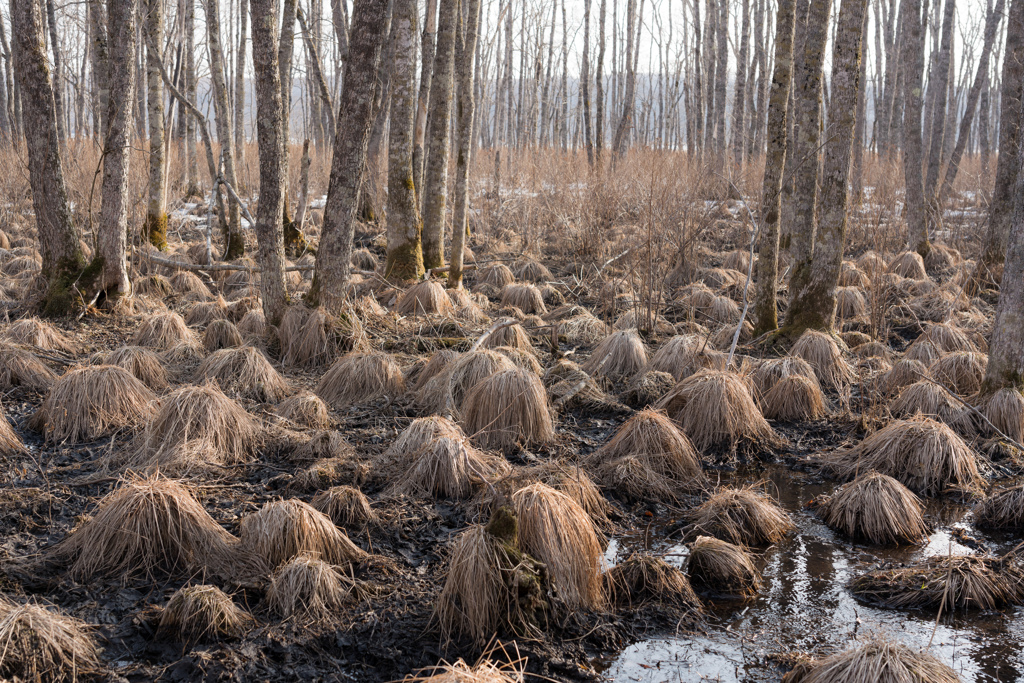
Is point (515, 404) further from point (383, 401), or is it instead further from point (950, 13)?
point (950, 13)

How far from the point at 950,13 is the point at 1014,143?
378 inches

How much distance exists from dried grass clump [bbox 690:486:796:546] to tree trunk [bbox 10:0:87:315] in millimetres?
6241

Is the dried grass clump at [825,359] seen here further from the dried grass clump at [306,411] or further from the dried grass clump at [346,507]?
the dried grass clump at [346,507]

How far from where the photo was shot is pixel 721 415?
5277mm

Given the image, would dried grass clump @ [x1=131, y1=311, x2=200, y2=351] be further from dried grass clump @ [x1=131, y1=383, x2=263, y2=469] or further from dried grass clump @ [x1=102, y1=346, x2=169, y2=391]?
dried grass clump @ [x1=131, y1=383, x2=263, y2=469]

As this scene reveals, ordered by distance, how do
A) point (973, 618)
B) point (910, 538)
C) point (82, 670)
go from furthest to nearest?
point (910, 538)
point (973, 618)
point (82, 670)

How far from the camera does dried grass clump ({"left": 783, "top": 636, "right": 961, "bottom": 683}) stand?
2572 mm

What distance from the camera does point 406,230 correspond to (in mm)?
8508

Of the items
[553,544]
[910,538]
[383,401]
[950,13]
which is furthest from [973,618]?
[950,13]

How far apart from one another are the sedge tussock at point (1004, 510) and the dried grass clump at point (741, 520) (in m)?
1.09

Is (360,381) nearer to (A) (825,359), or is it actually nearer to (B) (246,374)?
(B) (246,374)

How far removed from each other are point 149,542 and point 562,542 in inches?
72.8

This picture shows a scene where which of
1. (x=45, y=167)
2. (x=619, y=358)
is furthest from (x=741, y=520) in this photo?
(x=45, y=167)

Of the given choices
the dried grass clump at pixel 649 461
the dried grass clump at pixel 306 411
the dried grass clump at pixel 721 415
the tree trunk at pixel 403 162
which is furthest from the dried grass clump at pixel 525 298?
the dried grass clump at pixel 649 461
